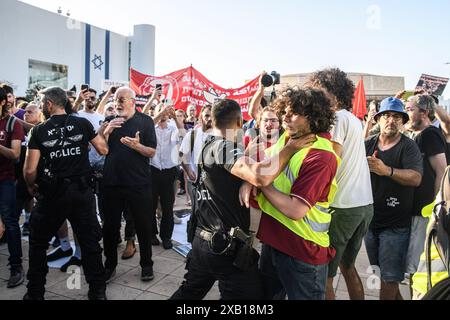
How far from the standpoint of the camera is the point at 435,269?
1491 mm

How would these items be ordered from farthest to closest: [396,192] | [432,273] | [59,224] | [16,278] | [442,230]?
1. [16,278]
2. [59,224]
3. [396,192]
4. [432,273]
5. [442,230]

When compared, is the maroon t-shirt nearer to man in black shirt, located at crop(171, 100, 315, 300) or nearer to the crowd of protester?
the crowd of protester

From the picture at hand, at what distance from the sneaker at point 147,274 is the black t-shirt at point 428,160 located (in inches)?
103

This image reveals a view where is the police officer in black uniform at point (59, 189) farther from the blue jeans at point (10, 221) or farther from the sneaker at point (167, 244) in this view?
the sneaker at point (167, 244)

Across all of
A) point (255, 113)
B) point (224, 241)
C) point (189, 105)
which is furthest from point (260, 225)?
point (189, 105)

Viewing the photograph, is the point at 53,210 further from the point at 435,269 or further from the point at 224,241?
the point at 435,269

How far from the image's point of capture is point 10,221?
12.0 feet

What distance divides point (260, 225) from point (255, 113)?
219 cm

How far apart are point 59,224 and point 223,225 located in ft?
5.80

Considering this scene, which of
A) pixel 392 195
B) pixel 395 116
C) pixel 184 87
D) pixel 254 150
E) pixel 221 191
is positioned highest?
pixel 184 87

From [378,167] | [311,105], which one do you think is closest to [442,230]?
[311,105]

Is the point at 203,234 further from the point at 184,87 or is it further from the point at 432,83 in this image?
the point at 432,83

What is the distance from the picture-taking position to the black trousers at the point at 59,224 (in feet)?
9.87

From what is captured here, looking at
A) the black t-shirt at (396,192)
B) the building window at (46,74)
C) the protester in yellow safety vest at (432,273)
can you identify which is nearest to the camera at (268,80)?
the black t-shirt at (396,192)
